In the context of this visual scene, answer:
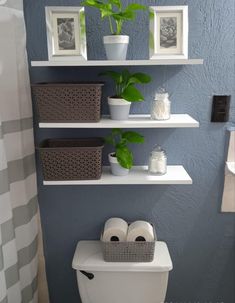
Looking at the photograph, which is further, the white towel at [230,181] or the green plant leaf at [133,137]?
the white towel at [230,181]

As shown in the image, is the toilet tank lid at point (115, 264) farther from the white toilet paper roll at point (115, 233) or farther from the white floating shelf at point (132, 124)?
the white floating shelf at point (132, 124)

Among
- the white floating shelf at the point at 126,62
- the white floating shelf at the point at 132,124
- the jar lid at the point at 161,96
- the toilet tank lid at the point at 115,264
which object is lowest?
the toilet tank lid at the point at 115,264

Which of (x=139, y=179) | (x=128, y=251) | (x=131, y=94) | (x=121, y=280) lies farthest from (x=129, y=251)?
(x=131, y=94)

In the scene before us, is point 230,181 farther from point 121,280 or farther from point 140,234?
point 121,280

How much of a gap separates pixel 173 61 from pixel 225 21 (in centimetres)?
33

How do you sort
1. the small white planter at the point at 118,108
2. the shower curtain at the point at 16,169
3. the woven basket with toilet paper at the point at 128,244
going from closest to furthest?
the shower curtain at the point at 16,169
the small white planter at the point at 118,108
the woven basket with toilet paper at the point at 128,244

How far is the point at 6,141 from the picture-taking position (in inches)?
43.6

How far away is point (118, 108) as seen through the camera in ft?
3.84

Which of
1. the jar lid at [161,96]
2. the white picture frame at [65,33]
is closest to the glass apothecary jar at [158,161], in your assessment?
the jar lid at [161,96]

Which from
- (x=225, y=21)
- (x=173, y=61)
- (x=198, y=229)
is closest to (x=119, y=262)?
(x=198, y=229)

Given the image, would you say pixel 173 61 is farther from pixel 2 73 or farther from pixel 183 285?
pixel 183 285

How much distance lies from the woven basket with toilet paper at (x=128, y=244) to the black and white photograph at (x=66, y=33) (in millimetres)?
752

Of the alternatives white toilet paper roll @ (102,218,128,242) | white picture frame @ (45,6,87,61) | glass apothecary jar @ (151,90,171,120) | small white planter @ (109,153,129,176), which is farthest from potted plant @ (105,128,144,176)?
white picture frame @ (45,6,87,61)

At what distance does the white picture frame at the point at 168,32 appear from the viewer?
1.12 metres
